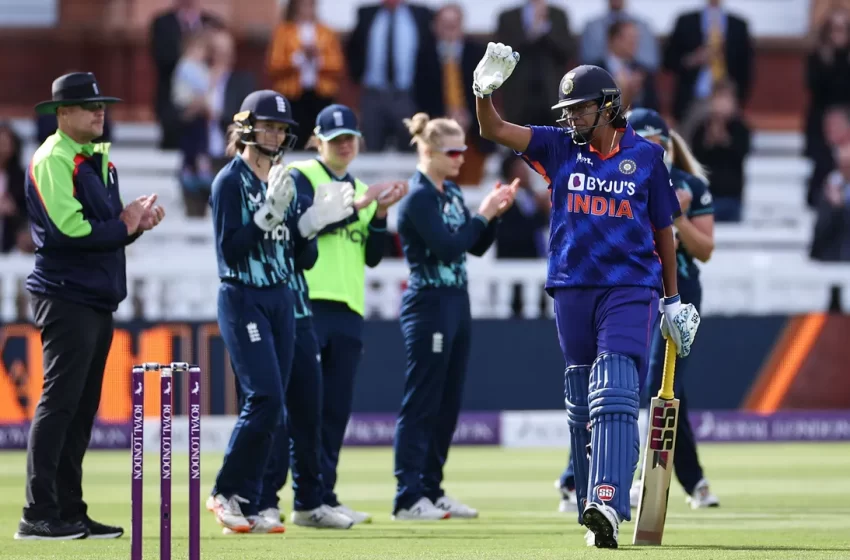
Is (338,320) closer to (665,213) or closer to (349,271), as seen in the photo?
(349,271)

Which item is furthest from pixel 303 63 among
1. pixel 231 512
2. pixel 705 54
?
pixel 231 512

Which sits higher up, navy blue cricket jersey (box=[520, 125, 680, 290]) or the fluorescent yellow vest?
navy blue cricket jersey (box=[520, 125, 680, 290])

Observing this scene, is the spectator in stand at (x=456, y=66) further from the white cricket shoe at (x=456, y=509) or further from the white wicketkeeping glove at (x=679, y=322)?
the white wicketkeeping glove at (x=679, y=322)

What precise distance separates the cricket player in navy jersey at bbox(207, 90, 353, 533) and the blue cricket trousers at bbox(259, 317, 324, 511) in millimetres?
339

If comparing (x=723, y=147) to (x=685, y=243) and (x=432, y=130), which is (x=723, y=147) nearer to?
(x=685, y=243)

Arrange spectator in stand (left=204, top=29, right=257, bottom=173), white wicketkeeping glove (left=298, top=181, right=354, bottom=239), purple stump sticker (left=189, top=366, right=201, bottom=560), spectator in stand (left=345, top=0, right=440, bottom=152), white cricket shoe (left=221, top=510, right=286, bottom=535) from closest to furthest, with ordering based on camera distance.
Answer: purple stump sticker (left=189, top=366, right=201, bottom=560) < white cricket shoe (left=221, top=510, right=286, bottom=535) < white wicketkeeping glove (left=298, top=181, right=354, bottom=239) < spectator in stand (left=204, top=29, right=257, bottom=173) < spectator in stand (left=345, top=0, right=440, bottom=152)

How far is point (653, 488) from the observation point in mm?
6895

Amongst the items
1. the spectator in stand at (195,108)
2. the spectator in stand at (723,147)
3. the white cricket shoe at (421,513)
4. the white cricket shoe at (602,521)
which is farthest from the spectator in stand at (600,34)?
the white cricket shoe at (602,521)

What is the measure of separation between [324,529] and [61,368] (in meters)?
1.49

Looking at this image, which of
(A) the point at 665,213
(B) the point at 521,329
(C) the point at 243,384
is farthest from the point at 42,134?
(A) the point at 665,213

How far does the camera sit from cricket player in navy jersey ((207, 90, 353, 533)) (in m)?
7.39

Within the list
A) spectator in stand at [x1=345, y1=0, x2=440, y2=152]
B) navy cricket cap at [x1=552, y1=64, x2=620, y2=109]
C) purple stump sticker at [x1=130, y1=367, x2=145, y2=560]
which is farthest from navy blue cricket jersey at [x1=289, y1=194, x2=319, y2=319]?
spectator in stand at [x1=345, y1=0, x2=440, y2=152]

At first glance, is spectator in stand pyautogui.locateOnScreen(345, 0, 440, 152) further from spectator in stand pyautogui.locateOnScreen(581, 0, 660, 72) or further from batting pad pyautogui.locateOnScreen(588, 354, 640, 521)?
batting pad pyautogui.locateOnScreen(588, 354, 640, 521)

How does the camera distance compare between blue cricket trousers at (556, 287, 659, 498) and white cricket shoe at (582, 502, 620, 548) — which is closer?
white cricket shoe at (582, 502, 620, 548)
